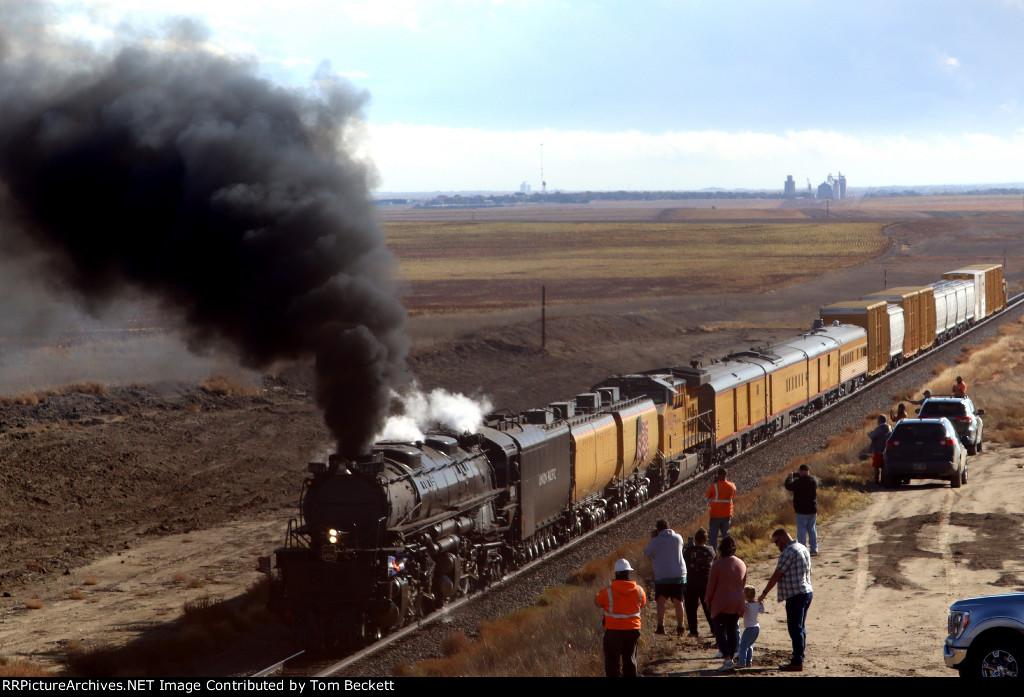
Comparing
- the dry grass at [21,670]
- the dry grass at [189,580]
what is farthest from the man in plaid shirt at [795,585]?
the dry grass at [189,580]

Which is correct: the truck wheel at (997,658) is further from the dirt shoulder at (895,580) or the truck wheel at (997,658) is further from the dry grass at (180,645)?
the dry grass at (180,645)

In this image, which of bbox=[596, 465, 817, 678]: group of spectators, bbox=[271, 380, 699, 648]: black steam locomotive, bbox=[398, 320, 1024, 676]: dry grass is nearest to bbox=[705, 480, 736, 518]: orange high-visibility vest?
bbox=[398, 320, 1024, 676]: dry grass

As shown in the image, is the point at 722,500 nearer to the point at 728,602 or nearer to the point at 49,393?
the point at 728,602

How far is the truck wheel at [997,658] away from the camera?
10938 mm

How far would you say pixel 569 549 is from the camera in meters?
25.2

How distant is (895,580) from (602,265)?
410ft

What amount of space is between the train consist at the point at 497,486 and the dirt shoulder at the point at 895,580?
5.32 metres

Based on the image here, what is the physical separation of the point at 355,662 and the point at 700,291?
302 feet

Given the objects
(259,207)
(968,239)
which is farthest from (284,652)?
(968,239)

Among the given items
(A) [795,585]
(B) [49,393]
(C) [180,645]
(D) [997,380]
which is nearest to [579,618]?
(A) [795,585]

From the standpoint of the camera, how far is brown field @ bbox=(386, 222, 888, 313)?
344 ft

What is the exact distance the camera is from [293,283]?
20328mm

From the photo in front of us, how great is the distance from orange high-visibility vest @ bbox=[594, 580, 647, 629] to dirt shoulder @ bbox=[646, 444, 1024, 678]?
1325mm

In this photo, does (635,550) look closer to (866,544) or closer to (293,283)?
(866,544)
